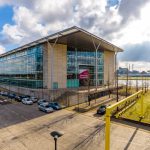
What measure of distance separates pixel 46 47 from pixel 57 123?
33.6 meters

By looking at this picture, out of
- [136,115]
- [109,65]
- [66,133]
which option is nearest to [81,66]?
[109,65]

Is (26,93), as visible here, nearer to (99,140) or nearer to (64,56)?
(64,56)

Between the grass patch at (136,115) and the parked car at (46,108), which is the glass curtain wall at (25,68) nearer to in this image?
the parked car at (46,108)

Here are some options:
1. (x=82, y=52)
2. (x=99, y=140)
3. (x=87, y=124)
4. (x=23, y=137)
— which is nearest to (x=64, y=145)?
(x=99, y=140)

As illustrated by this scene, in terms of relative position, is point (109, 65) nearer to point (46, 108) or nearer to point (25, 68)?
point (25, 68)

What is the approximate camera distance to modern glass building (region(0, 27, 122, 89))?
55.6 meters

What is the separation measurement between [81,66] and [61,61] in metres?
9.81

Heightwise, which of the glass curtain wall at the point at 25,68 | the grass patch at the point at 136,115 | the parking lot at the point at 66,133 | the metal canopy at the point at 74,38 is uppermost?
the metal canopy at the point at 74,38

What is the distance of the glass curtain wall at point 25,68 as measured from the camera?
57.9m

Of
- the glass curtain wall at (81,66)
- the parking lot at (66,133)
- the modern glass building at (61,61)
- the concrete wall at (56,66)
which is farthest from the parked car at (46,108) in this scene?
the glass curtain wall at (81,66)

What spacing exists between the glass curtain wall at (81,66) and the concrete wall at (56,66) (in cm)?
231

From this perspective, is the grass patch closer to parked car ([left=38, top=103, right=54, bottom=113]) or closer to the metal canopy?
parked car ([left=38, top=103, right=54, bottom=113])

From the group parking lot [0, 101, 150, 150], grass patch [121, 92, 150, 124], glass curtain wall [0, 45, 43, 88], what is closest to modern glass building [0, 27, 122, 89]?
glass curtain wall [0, 45, 43, 88]

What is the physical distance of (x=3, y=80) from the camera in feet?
291
